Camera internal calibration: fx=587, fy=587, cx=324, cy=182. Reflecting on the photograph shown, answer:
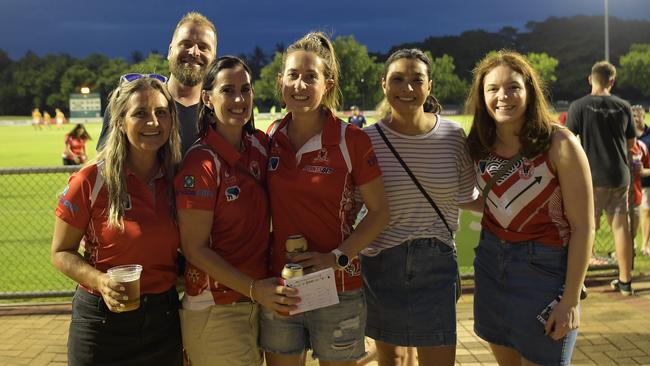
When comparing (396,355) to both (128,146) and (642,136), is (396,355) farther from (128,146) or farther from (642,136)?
(642,136)

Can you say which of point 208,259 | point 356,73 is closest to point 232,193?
point 208,259

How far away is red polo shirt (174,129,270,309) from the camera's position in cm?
274

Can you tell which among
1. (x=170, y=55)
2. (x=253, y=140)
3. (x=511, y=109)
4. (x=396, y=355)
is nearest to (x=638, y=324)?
(x=396, y=355)

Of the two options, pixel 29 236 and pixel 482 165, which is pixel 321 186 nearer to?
pixel 482 165

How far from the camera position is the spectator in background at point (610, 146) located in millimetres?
6418

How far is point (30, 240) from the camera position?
980cm

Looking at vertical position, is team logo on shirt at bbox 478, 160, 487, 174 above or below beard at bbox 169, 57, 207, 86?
below

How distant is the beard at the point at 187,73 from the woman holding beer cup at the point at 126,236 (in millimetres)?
886

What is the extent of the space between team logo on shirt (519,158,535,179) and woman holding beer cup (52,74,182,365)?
170 centimetres

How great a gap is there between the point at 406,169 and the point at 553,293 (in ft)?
3.13

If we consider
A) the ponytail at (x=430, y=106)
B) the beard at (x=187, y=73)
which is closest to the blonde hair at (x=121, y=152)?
the beard at (x=187, y=73)

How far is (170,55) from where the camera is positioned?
156 inches

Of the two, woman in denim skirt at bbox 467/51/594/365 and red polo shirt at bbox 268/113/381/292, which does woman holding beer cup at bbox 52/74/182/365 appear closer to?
red polo shirt at bbox 268/113/381/292

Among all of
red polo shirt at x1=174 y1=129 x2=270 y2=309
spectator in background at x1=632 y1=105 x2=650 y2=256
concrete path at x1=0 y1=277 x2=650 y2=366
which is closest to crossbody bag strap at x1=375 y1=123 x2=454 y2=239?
red polo shirt at x1=174 y1=129 x2=270 y2=309
